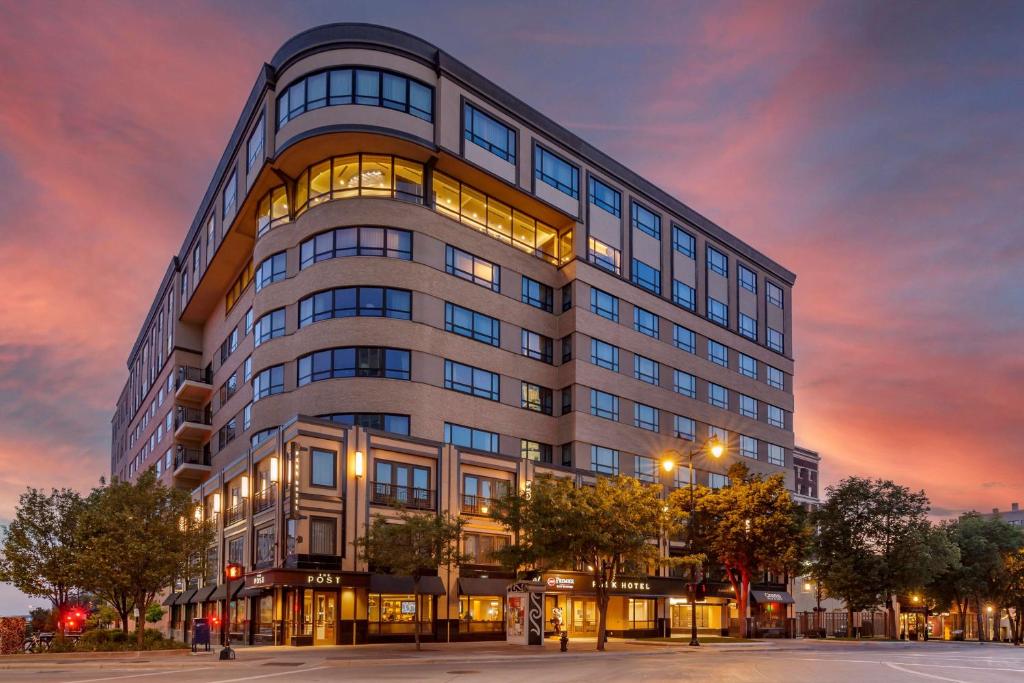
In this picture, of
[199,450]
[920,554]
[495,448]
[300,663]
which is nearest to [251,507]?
[495,448]

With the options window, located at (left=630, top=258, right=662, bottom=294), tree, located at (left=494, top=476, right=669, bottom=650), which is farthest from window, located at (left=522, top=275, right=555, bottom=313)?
tree, located at (left=494, top=476, right=669, bottom=650)

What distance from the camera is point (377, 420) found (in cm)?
5162

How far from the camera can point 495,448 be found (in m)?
57.6

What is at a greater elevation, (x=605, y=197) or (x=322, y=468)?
(x=605, y=197)

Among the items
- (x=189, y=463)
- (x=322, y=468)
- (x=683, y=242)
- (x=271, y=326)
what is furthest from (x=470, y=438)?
(x=683, y=242)

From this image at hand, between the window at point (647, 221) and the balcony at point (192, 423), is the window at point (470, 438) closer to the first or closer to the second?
the window at point (647, 221)

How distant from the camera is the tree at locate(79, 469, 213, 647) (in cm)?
4166

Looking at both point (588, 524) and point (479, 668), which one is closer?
point (479, 668)

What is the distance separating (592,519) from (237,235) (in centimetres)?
3592

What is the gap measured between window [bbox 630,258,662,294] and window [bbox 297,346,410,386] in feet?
78.1

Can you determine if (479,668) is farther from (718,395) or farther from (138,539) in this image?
(718,395)

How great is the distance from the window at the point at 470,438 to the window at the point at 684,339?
72.6 ft

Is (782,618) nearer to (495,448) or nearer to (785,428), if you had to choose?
(785,428)

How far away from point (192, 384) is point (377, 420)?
98.8 feet
